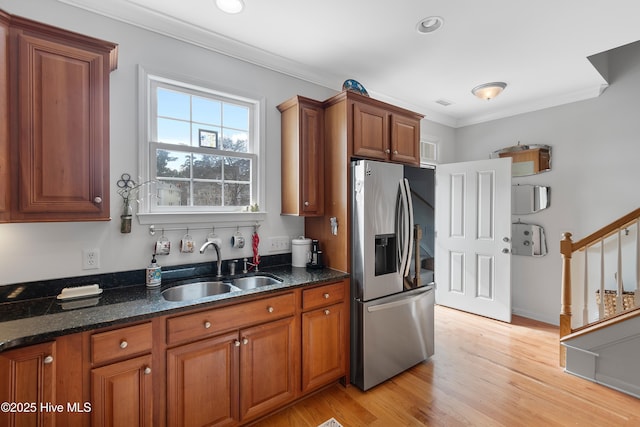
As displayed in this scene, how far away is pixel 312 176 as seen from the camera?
99.3 inches

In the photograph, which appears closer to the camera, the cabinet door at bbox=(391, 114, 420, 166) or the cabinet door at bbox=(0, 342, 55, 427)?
the cabinet door at bbox=(0, 342, 55, 427)

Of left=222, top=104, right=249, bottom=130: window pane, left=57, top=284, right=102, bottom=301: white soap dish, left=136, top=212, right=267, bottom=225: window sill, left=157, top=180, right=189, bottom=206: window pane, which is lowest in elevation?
left=57, top=284, right=102, bottom=301: white soap dish

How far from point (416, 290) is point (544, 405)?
3.76ft

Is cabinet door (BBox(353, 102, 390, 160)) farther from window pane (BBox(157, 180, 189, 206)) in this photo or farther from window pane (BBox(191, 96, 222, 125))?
window pane (BBox(157, 180, 189, 206))

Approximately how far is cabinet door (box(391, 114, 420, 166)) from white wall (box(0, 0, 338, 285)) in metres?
1.14

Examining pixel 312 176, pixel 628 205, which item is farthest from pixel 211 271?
pixel 628 205

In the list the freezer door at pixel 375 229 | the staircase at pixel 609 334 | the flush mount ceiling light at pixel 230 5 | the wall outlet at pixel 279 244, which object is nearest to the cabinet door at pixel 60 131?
the flush mount ceiling light at pixel 230 5

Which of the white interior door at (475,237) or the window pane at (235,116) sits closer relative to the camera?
the window pane at (235,116)

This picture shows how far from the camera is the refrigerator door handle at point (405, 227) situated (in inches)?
97.0

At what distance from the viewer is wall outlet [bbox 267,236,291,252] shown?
262 centimetres

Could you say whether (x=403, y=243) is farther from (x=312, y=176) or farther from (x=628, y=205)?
(x=628, y=205)

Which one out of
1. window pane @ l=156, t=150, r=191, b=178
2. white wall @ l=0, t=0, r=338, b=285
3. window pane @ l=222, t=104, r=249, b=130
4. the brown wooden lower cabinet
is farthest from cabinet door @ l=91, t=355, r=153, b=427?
window pane @ l=222, t=104, r=249, b=130

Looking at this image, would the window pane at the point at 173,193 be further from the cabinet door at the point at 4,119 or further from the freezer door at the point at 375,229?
the freezer door at the point at 375,229

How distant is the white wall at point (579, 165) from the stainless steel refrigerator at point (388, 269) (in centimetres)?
207
